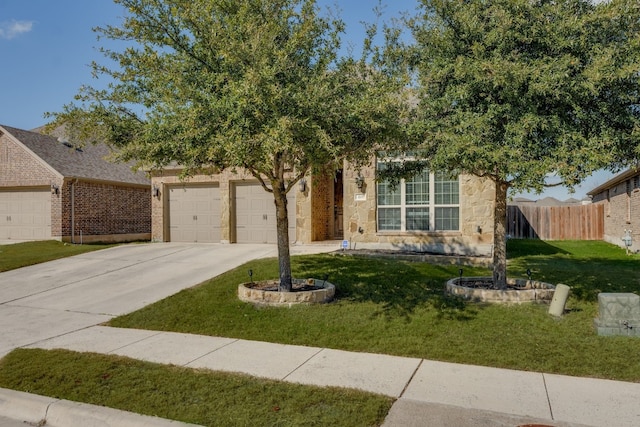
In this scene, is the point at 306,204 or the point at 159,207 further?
the point at 159,207

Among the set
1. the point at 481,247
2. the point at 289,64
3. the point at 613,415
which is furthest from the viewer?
the point at 481,247

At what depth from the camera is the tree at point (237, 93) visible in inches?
247

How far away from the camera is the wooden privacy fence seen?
21266 millimetres

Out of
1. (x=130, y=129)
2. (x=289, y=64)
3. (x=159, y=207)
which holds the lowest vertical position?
(x=159, y=207)

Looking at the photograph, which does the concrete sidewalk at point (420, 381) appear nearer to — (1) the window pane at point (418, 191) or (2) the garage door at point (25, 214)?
(1) the window pane at point (418, 191)

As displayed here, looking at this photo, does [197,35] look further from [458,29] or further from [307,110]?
[458,29]

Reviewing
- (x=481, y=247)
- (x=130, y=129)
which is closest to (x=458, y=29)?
(x=130, y=129)

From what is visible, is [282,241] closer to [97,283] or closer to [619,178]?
[97,283]

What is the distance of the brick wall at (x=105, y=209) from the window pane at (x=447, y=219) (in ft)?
48.8

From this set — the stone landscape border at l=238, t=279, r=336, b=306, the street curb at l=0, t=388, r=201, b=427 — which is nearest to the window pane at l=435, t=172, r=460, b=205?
the stone landscape border at l=238, t=279, r=336, b=306

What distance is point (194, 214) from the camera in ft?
56.7

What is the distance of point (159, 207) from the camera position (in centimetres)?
1764

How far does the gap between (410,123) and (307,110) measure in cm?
229

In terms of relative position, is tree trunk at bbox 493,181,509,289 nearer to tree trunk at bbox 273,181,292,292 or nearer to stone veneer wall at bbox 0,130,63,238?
tree trunk at bbox 273,181,292,292
